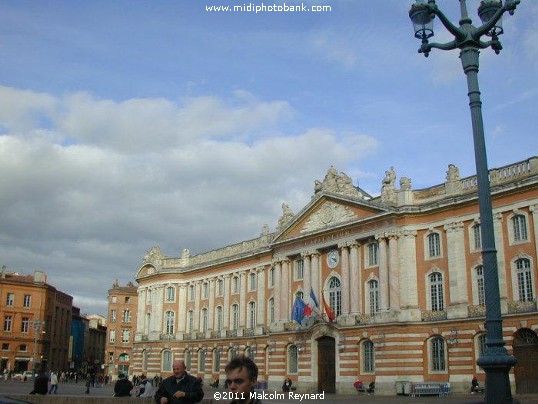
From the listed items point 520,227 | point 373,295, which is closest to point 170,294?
point 373,295

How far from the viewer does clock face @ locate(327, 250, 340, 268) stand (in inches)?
1971

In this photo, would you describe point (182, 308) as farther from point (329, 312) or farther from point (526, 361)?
point (526, 361)

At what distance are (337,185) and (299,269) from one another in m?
8.39

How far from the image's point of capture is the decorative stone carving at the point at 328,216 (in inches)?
1939

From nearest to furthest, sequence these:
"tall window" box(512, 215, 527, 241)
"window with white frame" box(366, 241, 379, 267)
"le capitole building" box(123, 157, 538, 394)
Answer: "tall window" box(512, 215, 527, 241)
"le capitole building" box(123, 157, 538, 394)
"window with white frame" box(366, 241, 379, 267)

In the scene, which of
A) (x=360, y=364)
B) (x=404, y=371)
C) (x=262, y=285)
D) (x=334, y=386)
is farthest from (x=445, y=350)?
(x=262, y=285)

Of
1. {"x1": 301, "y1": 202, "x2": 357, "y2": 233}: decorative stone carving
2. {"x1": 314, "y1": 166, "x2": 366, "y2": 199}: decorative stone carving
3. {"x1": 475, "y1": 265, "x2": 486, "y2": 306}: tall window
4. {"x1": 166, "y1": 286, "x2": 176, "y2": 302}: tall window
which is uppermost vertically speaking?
{"x1": 314, "y1": 166, "x2": 366, "y2": 199}: decorative stone carving

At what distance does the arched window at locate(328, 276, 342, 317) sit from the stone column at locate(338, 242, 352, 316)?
3.34 feet

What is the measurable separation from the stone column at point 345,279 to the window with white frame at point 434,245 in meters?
6.79

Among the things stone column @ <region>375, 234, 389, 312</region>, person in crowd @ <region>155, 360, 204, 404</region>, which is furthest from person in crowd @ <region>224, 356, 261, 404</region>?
stone column @ <region>375, 234, 389, 312</region>

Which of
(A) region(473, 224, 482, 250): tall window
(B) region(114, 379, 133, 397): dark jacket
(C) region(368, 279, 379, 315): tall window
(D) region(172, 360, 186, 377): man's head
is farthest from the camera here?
(C) region(368, 279, 379, 315): tall window

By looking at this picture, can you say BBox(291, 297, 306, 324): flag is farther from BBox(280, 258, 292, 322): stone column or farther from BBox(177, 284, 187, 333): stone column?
BBox(177, 284, 187, 333): stone column

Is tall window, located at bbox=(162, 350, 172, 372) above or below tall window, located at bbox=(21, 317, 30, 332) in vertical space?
below

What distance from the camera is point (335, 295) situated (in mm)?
49812
